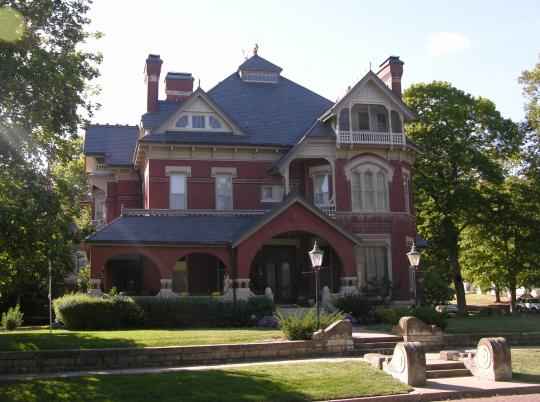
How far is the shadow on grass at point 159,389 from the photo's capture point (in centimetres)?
1265

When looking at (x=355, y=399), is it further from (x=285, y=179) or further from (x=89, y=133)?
(x=89, y=133)

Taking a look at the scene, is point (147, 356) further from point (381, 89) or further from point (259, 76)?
point (259, 76)

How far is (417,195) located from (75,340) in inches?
1115

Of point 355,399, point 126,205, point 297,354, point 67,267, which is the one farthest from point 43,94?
point 126,205

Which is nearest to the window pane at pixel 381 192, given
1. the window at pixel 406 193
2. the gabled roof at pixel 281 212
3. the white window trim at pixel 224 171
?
the window at pixel 406 193

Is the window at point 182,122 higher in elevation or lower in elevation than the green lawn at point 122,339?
higher

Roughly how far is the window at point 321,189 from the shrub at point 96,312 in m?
12.6

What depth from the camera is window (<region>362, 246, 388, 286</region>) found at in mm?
32438

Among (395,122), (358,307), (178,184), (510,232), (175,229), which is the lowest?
(358,307)

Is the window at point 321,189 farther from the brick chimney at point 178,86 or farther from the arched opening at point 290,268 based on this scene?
the brick chimney at point 178,86

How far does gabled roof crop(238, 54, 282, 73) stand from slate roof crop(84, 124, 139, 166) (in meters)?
8.13

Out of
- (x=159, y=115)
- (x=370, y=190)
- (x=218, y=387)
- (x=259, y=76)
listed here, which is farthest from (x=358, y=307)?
(x=259, y=76)

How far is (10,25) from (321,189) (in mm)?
18429

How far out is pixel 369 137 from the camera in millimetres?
32750
